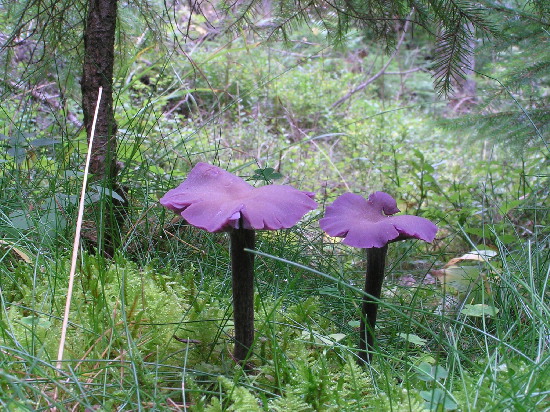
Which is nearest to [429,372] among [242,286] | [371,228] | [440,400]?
[440,400]

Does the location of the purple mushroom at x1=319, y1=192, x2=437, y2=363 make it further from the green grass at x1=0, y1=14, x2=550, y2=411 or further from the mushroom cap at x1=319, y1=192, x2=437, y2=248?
the green grass at x1=0, y1=14, x2=550, y2=411

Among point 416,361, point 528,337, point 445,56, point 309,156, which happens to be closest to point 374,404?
point 416,361

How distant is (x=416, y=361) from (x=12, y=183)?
76.1 inches

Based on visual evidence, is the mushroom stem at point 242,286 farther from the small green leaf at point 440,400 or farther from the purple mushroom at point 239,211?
the small green leaf at point 440,400

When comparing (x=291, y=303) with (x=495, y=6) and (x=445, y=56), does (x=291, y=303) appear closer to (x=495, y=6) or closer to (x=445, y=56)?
(x=445, y=56)

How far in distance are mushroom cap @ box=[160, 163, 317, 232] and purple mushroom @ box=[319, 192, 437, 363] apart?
0.52ft

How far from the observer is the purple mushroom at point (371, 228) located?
1294 millimetres

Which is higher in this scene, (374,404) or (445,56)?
(445,56)

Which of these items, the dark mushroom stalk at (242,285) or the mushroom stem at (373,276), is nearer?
the dark mushroom stalk at (242,285)

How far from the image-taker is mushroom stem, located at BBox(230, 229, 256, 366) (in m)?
1.22

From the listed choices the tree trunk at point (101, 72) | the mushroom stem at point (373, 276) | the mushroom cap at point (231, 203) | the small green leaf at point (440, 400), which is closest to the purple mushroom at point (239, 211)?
the mushroom cap at point (231, 203)

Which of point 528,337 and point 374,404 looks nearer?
point 374,404

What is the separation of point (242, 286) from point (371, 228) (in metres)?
0.37

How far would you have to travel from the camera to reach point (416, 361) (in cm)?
140
